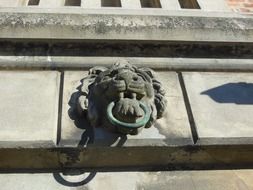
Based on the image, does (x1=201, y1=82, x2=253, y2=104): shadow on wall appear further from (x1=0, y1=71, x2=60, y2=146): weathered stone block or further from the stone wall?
the stone wall

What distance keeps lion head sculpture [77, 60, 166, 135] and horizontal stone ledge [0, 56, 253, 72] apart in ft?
0.53

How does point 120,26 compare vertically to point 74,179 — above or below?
above

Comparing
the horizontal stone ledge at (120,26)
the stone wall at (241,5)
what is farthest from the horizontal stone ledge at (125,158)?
the stone wall at (241,5)

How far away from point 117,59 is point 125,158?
687mm

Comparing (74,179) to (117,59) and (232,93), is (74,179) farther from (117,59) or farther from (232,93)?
(232,93)

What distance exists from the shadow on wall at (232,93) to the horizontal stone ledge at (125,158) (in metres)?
0.35

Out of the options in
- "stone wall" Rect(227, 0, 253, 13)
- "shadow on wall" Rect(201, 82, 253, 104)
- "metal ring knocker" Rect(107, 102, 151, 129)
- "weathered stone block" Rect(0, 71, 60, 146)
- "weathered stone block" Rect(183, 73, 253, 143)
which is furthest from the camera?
"stone wall" Rect(227, 0, 253, 13)

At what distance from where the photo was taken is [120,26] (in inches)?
121

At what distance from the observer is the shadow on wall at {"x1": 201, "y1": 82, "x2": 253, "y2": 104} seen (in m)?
2.92

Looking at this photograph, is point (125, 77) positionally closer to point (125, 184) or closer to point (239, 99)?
point (125, 184)

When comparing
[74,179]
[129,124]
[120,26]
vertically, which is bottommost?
[74,179]

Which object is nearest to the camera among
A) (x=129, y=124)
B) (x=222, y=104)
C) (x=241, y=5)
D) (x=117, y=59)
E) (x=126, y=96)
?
(x=129, y=124)

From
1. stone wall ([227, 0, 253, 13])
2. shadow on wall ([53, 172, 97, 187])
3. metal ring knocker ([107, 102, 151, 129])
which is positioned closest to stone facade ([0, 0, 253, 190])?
shadow on wall ([53, 172, 97, 187])

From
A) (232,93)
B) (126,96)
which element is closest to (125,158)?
(126,96)
